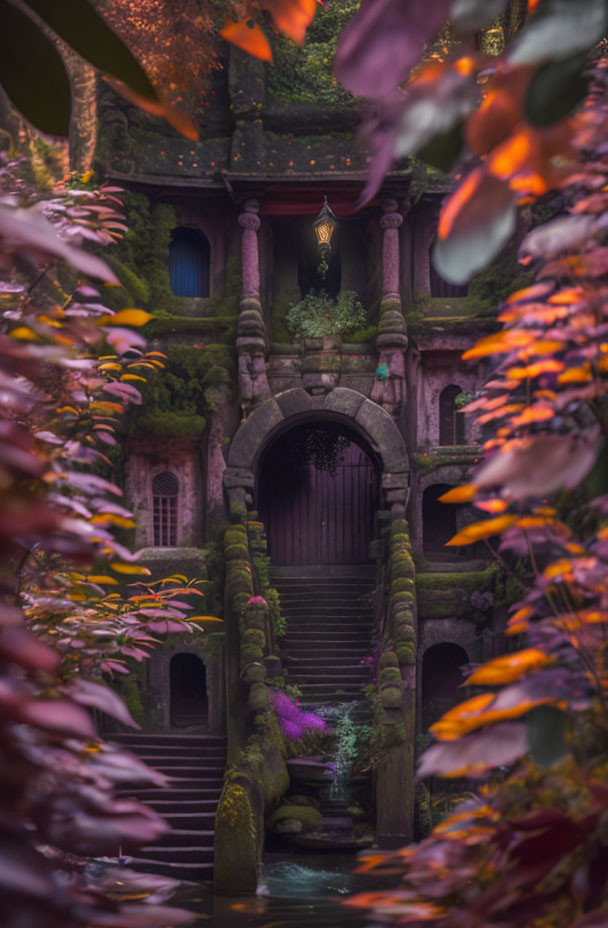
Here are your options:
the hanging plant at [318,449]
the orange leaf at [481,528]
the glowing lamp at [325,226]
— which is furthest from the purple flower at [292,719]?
the orange leaf at [481,528]

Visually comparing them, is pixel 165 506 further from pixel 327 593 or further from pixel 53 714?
pixel 53 714

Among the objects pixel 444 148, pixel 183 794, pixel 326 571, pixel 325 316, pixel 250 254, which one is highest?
pixel 250 254

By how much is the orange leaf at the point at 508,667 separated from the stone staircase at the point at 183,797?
760 cm

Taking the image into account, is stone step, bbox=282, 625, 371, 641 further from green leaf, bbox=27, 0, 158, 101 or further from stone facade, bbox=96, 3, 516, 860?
green leaf, bbox=27, 0, 158, 101

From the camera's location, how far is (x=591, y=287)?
144cm

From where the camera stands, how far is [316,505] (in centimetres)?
1722

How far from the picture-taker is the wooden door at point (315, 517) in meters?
17.1

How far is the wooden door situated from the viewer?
1709cm

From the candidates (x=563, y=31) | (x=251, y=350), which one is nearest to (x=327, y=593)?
(x=251, y=350)

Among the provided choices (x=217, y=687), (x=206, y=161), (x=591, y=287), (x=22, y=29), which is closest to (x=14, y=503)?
(x=22, y=29)

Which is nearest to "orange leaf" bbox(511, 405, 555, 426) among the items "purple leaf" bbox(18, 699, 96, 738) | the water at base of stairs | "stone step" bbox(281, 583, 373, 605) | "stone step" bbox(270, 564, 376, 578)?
"purple leaf" bbox(18, 699, 96, 738)

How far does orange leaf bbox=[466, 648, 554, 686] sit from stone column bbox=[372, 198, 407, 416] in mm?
12900

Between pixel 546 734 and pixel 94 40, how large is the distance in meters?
0.82

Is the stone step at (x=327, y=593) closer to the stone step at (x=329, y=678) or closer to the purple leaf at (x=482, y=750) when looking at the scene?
the stone step at (x=329, y=678)
